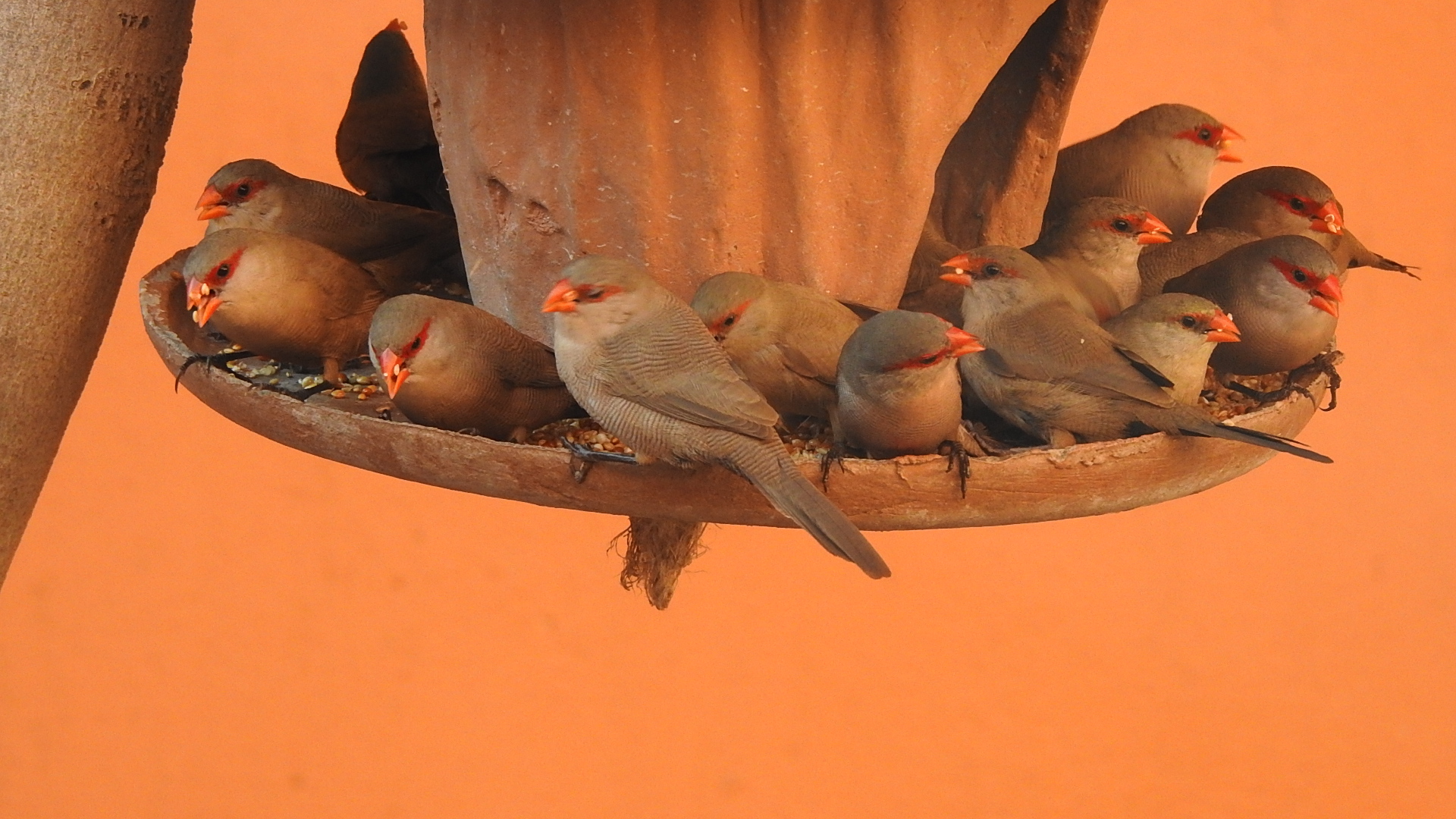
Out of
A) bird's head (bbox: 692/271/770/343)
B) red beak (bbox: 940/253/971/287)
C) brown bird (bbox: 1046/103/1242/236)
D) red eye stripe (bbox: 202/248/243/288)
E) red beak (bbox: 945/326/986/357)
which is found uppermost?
brown bird (bbox: 1046/103/1242/236)

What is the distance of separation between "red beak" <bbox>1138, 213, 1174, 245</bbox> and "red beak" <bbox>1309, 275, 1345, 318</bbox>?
24cm

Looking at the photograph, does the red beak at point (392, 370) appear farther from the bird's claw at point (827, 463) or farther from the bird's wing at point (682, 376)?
the bird's claw at point (827, 463)

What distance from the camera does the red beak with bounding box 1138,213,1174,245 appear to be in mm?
2275

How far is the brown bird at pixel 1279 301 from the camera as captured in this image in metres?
2.13

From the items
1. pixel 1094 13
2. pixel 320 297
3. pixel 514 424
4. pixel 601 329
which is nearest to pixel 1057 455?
pixel 601 329

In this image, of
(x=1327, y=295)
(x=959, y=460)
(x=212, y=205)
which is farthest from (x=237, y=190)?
(x=1327, y=295)

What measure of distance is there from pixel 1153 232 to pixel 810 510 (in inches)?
34.9

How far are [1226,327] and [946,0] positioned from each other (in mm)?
555

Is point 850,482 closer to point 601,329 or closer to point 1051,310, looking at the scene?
point 601,329

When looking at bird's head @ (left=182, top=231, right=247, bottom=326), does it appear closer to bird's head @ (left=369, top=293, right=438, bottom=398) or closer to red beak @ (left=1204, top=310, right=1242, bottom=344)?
bird's head @ (left=369, top=293, right=438, bottom=398)

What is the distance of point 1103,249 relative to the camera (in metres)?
2.30

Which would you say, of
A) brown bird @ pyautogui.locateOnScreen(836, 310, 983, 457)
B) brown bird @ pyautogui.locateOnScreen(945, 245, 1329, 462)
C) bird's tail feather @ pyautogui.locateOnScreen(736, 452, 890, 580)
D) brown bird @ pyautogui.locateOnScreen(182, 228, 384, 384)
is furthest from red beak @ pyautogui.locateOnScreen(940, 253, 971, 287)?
brown bird @ pyautogui.locateOnScreen(182, 228, 384, 384)

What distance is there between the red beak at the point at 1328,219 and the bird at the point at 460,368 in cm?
124

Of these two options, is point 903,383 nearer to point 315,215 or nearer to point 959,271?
point 959,271
